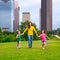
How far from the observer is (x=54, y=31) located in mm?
174750

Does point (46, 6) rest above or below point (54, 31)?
above

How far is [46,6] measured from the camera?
170 m

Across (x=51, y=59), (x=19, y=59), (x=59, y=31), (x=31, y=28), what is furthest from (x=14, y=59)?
(x=59, y=31)

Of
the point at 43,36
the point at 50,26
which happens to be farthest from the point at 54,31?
the point at 43,36

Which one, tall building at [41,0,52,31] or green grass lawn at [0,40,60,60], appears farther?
tall building at [41,0,52,31]

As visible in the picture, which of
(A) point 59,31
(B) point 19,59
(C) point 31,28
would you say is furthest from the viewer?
(A) point 59,31

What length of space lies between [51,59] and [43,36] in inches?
404

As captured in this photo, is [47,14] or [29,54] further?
[47,14]

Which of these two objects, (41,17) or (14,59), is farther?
(41,17)

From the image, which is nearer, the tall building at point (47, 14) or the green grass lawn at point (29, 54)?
the green grass lawn at point (29, 54)

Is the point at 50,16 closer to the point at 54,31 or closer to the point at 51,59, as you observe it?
the point at 54,31

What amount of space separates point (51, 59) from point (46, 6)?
514 ft

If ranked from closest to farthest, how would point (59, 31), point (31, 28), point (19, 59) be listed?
point (19, 59) < point (31, 28) < point (59, 31)

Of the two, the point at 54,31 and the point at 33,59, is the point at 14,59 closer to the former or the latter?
the point at 33,59
